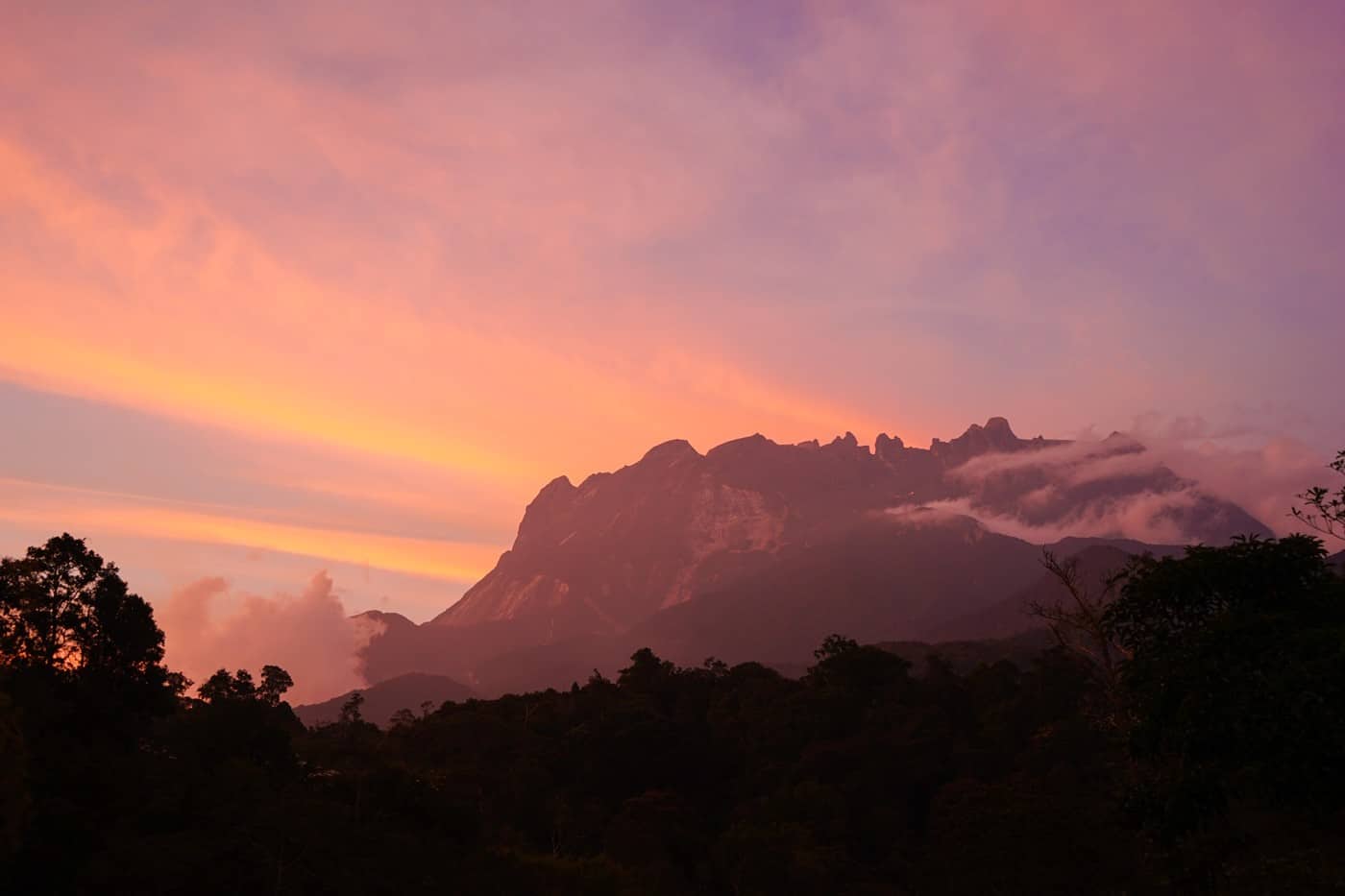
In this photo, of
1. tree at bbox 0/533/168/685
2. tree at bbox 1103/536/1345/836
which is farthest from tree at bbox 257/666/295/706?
tree at bbox 1103/536/1345/836

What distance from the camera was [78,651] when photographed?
60188 millimetres

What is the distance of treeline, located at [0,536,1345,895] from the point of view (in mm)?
25812

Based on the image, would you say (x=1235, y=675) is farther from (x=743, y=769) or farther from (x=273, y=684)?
(x=273, y=684)

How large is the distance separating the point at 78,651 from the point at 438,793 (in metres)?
23.6

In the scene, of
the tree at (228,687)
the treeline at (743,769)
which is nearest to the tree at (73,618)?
the treeline at (743,769)

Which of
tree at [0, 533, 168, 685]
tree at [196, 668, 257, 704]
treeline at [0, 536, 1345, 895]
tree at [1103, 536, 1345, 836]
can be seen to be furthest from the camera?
tree at [196, 668, 257, 704]

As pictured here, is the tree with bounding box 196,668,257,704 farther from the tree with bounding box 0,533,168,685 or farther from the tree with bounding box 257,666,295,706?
the tree with bounding box 0,533,168,685

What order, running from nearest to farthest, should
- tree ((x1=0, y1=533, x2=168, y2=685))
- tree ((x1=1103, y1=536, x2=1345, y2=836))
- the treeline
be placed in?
tree ((x1=1103, y1=536, x2=1345, y2=836)) < the treeline < tree ((x1=0, y1=533, x2=168, y2=685))

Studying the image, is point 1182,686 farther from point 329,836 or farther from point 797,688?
point 797,688

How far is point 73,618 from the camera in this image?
197ft

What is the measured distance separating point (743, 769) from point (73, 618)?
61.3m

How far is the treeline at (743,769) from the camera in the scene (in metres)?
25.8

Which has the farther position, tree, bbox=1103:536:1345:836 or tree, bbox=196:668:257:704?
tree, bbox=196:668:257:704

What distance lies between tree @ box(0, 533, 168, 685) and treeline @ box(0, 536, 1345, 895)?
0.15 metres
